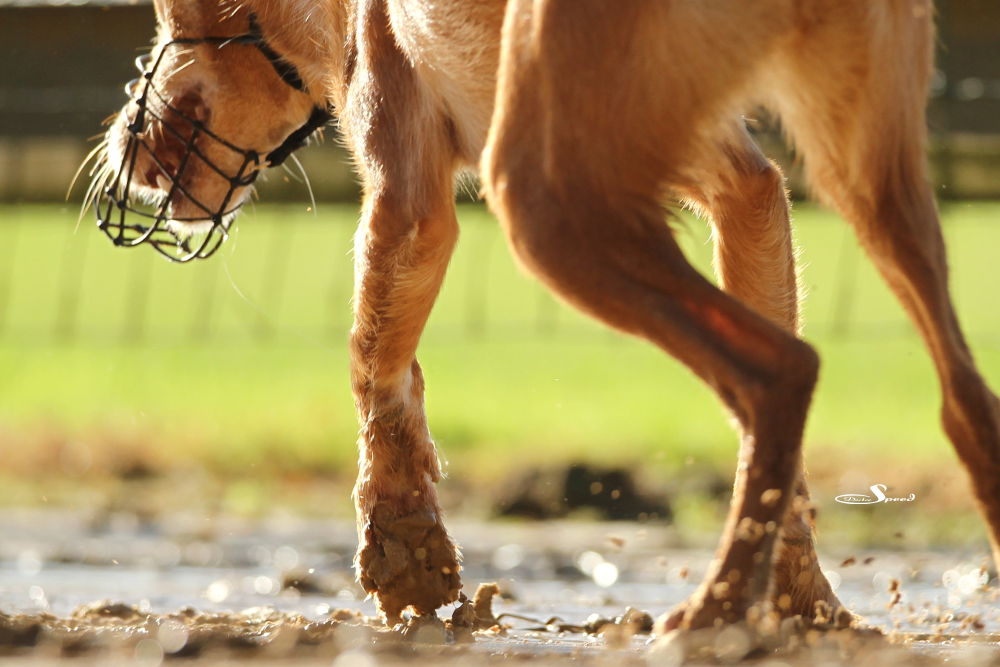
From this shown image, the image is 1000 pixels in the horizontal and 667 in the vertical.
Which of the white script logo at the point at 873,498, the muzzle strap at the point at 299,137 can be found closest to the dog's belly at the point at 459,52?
the muzzle strap at the point at 299,137

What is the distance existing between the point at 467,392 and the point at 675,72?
31.6ft

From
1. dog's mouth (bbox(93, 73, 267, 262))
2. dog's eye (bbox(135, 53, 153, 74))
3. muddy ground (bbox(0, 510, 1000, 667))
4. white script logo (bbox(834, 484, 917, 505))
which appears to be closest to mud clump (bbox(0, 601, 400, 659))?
muddy ground (bbox(0, 510, 1000, 667))

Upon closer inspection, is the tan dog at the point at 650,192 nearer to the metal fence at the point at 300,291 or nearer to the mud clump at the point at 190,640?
the mud clump at the point at 190,640

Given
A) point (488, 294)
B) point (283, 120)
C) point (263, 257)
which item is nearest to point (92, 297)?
point (263, 257)

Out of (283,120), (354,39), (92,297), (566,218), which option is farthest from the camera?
(92,297)

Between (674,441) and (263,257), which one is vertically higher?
(263,257)

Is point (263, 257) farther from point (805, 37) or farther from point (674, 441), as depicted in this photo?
point (805, 37)

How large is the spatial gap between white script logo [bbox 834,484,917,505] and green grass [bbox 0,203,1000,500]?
0.46 metres

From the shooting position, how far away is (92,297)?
51.9 ft

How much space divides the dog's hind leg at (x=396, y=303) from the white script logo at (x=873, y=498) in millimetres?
3421

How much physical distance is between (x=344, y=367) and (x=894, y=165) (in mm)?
10907

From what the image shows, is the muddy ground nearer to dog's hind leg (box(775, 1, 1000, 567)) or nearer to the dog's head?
dog's hind leg (box(775, 1, 1000, 567))

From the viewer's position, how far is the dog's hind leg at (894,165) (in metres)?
3.53

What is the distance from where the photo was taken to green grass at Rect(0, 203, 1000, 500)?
990 centimetres
